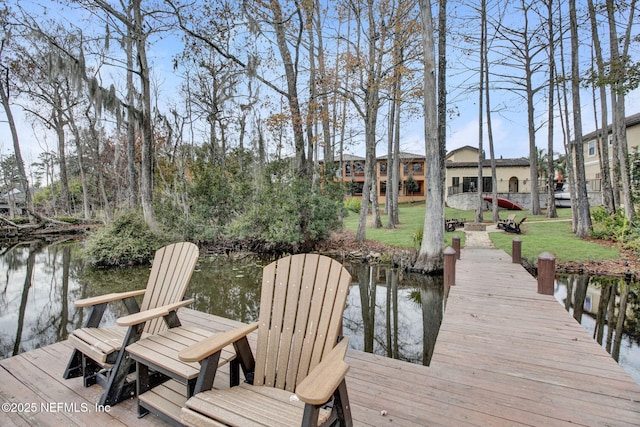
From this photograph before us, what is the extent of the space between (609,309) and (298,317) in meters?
5.72

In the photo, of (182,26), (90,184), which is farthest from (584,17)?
(90,184)

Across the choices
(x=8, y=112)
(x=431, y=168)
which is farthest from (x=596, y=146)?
(x=8, y=112)

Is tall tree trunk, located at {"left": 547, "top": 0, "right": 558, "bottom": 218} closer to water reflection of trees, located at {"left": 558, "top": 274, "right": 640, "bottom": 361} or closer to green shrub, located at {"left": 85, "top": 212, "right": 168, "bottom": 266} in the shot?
water reflection of trees, located at {"left": 558, "top": 274, "right": 640, "bottom": 361}

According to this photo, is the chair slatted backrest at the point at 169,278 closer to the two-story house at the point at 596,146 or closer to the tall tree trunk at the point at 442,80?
the tall tree trunk at the point at 442,80

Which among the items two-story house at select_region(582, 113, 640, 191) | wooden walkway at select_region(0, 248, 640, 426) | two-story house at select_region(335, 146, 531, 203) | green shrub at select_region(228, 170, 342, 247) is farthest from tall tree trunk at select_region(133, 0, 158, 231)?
two-story house at select_region(582, 113, 640, 191)

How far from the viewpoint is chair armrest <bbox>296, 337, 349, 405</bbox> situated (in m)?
1.12

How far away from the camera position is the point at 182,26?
31.1ft

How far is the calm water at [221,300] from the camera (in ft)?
13.4

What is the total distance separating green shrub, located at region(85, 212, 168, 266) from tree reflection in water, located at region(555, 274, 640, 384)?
31.7 feet

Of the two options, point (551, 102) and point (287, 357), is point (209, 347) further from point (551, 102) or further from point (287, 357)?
point (551, 102)

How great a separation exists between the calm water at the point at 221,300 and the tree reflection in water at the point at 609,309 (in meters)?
1.96

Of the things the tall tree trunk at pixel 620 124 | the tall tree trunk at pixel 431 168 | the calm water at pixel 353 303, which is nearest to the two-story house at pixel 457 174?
the tall tree trunk at pixel 620 124

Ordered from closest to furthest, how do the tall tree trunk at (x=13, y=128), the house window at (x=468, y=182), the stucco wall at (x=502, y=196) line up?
the tall tree trunk at (x=13, y=128)
the stucco wall at (x=502, y=196)
the house window at (x=468, y=182)

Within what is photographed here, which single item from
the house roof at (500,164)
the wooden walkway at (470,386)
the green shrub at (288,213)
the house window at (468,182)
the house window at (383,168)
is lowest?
the wooden walkway at (470,386)
